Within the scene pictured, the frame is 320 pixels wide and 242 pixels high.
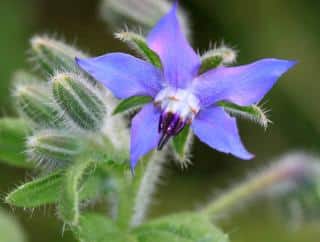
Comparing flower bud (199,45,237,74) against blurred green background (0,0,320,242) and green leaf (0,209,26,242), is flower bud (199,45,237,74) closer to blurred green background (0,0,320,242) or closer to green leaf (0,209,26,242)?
green leaf (0,209,26,242)

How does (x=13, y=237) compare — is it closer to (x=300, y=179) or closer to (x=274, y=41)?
(x=300, y=179)

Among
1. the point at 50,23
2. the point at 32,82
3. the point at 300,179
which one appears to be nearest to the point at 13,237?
the point at 32,82

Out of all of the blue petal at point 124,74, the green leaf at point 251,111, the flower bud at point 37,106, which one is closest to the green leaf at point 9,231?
the flower bud at point 37,106

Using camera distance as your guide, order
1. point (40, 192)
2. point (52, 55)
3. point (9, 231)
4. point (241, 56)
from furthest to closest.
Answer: point (241, 56) < point (9, 231) < point (52, 55) < point (40, 192)

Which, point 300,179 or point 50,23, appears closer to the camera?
point 300,179

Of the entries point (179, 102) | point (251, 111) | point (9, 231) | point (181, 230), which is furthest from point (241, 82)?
point (9, 231)

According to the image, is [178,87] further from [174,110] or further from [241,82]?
[241,82]
